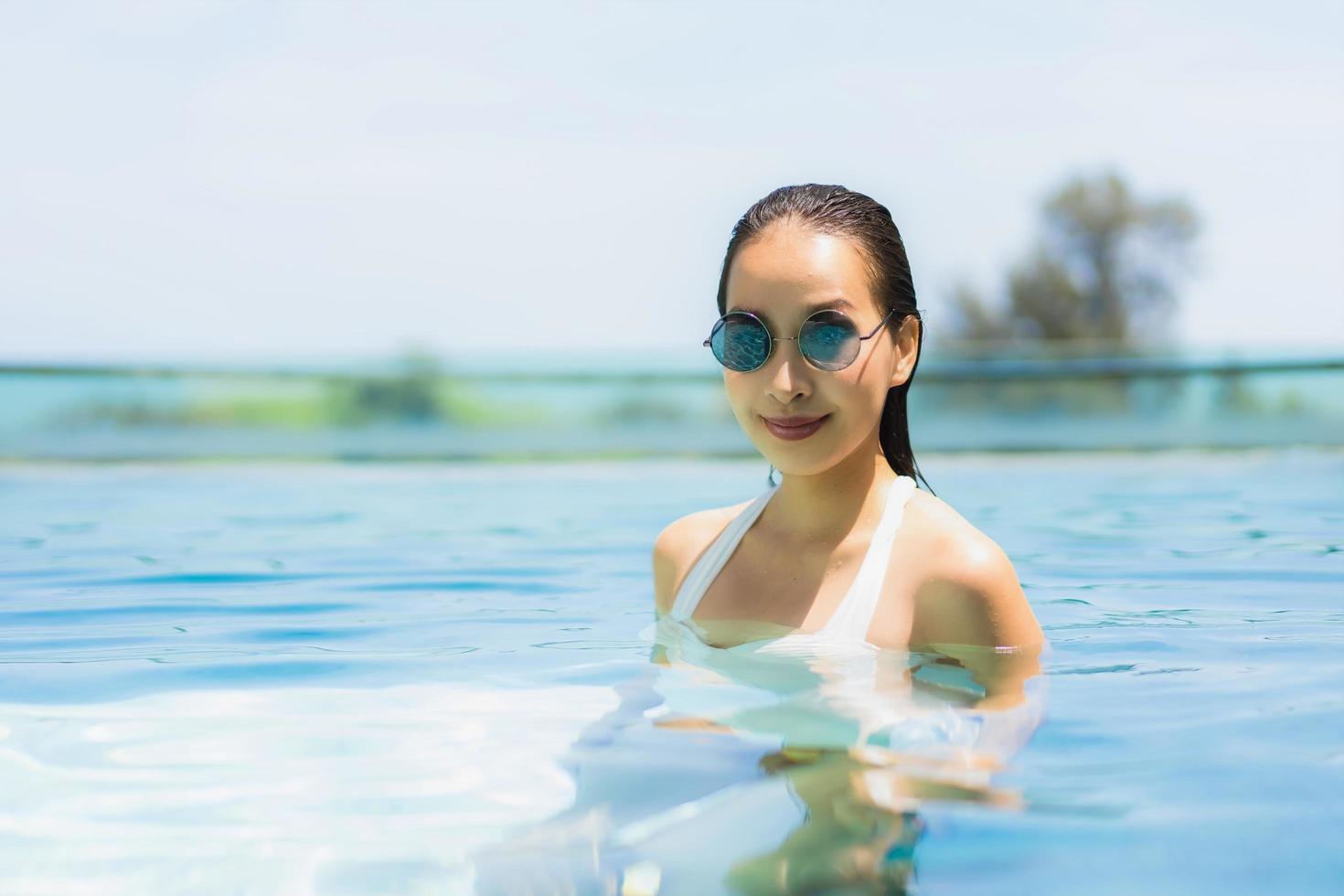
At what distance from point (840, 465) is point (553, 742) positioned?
2.85ft

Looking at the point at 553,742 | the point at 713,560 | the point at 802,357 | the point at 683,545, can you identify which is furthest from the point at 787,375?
the point at 553,742

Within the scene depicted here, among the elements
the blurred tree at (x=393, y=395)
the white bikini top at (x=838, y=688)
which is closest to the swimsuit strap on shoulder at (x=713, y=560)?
the white bikini top at (x=838, y=688)

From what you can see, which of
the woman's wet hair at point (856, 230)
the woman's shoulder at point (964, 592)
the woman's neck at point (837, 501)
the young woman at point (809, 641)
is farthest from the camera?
the woman's neck at point (837, 501)

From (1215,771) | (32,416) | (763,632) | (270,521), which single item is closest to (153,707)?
(763,632)

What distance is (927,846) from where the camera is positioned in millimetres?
1867

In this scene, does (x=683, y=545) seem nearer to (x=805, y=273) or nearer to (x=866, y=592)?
(x=866, y=592)

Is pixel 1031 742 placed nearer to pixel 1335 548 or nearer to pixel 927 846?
pixel 927 846

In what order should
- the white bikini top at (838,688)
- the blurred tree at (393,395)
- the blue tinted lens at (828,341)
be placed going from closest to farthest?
the white bikini top at (838,688)
the blue tinted lens at (828,341)
the blurred tree at (393,395)

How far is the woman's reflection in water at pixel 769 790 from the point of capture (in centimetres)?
183

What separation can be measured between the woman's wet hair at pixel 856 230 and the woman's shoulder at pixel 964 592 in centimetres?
22

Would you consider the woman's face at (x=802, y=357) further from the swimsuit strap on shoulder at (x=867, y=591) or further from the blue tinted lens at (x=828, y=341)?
the swimsuit strap on shoulder at (x=867, y=591)

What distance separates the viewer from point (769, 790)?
6.88ft

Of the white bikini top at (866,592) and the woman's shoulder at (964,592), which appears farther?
the white bikini top at (866,592)

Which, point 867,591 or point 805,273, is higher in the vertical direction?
point 805,273
